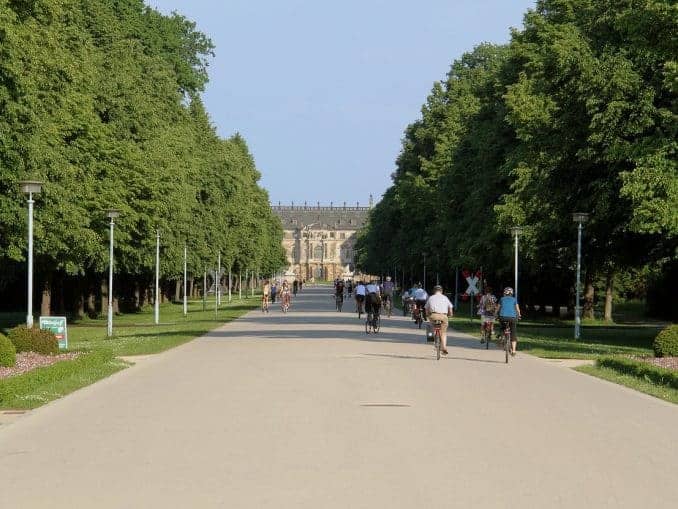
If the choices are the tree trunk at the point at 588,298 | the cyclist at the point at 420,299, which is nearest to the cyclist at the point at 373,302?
the cyclist at the point at 420,299

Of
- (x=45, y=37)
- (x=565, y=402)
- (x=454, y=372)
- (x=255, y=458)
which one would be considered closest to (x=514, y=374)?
(x=454, y=372)

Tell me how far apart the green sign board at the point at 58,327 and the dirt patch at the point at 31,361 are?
6.36 ft

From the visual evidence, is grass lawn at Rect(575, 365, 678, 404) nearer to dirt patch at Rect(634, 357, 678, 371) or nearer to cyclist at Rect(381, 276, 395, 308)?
dirt patch at Rect(634, 357, 678, 371)

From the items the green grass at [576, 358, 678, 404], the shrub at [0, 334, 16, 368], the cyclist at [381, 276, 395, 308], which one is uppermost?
the cyclist at [381, 276, 395, 308]

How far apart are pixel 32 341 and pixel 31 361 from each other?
165 centimetres

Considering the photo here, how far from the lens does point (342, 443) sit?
38.9 feet

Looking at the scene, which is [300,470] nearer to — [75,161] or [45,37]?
[45,37]

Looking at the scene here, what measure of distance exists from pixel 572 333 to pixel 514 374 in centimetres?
2089

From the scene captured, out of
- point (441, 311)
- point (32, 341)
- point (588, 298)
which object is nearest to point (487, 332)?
point (441, 311)

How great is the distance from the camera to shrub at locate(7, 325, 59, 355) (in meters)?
24.4

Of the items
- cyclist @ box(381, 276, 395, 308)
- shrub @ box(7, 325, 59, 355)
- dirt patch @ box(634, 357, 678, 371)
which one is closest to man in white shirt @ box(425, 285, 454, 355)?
dirt patch @ box(634, 357, 678, 371)

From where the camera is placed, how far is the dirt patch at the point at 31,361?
20527 mm

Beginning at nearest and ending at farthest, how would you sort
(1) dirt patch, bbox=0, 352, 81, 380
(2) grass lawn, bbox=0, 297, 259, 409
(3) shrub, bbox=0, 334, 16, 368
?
(2) grass lawn, bbox=0, 297, 259, 409, (1) dirt patch, bbox=0, 352, 81, 380, (3) shrub, bbox=0, 334, 16, 368

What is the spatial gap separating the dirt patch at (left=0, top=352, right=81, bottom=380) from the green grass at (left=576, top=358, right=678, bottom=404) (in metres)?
9.39
